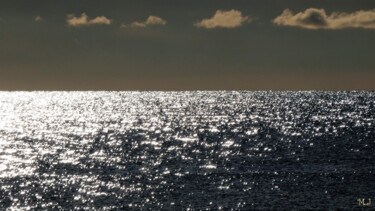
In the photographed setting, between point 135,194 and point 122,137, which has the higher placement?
point 122,137

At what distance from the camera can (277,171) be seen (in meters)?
62.7

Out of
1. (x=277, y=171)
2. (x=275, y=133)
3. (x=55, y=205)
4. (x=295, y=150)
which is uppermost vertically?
(x=275, y=133)

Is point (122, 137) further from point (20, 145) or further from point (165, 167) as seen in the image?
point (165, 167)

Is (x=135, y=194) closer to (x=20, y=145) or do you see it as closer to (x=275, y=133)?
(x=20, y=145)

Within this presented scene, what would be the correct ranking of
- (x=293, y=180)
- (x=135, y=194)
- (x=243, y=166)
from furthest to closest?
(x=243, y=166)
(x=293, y=180)
(x=135, y=194)

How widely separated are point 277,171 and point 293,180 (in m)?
6.96

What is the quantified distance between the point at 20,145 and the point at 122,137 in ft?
73.0

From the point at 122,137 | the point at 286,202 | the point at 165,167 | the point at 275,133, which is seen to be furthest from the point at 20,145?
the point at 286,202

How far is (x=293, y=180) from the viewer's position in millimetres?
55750

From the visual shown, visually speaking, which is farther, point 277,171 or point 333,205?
point 277,171

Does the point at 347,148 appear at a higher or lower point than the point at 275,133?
lower

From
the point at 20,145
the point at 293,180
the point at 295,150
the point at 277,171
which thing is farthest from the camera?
the point at 20,145

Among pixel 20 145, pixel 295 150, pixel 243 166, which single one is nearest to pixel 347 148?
pixel 295 150

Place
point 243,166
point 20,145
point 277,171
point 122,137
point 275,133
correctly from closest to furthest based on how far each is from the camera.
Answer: point 277,171 → point 243,166 → point 20,145 → point 122,137 → point 275,133
